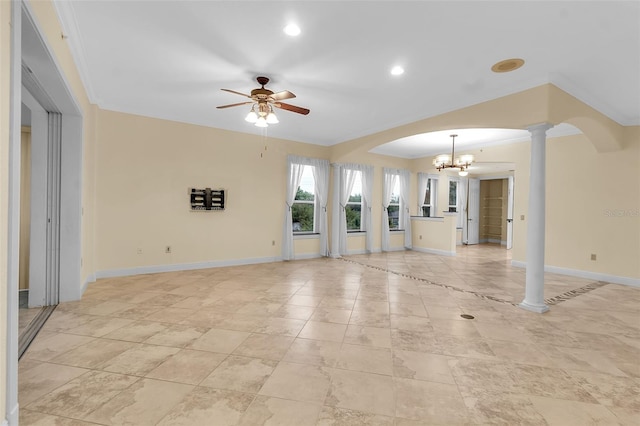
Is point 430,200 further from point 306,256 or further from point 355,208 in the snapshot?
point 306,256

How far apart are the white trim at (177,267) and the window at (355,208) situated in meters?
2.36

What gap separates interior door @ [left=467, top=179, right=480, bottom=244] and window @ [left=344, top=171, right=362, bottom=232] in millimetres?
4680

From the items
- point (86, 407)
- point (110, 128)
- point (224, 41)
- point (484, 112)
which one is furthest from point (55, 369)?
point (484, 112)

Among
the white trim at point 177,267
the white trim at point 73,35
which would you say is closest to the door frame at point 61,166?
the white trim at point 73,35

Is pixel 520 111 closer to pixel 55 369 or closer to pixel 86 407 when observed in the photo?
pixel 86 407

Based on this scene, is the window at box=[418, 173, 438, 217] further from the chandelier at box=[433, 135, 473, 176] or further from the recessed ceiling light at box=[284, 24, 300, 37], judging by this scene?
the recessed ceiling light at box=[284, 24, 300, 37]

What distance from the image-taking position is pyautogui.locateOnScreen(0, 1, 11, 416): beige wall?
1.43 meters

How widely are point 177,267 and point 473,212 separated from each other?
952 centimetres

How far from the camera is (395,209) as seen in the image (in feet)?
29.1

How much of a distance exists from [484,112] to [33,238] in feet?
19.0

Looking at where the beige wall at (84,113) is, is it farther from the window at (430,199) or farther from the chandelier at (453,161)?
the window at (430,199)

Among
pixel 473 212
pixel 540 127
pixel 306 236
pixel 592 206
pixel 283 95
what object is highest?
pixel 283 95

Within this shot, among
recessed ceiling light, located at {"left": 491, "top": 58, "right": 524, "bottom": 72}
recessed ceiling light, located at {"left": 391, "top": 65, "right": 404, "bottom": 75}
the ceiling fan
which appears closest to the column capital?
recessed ceiling light, located at {"left": 491, "top": 58, "right": 524, "bottom": 72}

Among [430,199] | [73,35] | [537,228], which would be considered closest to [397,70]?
[537,228]
